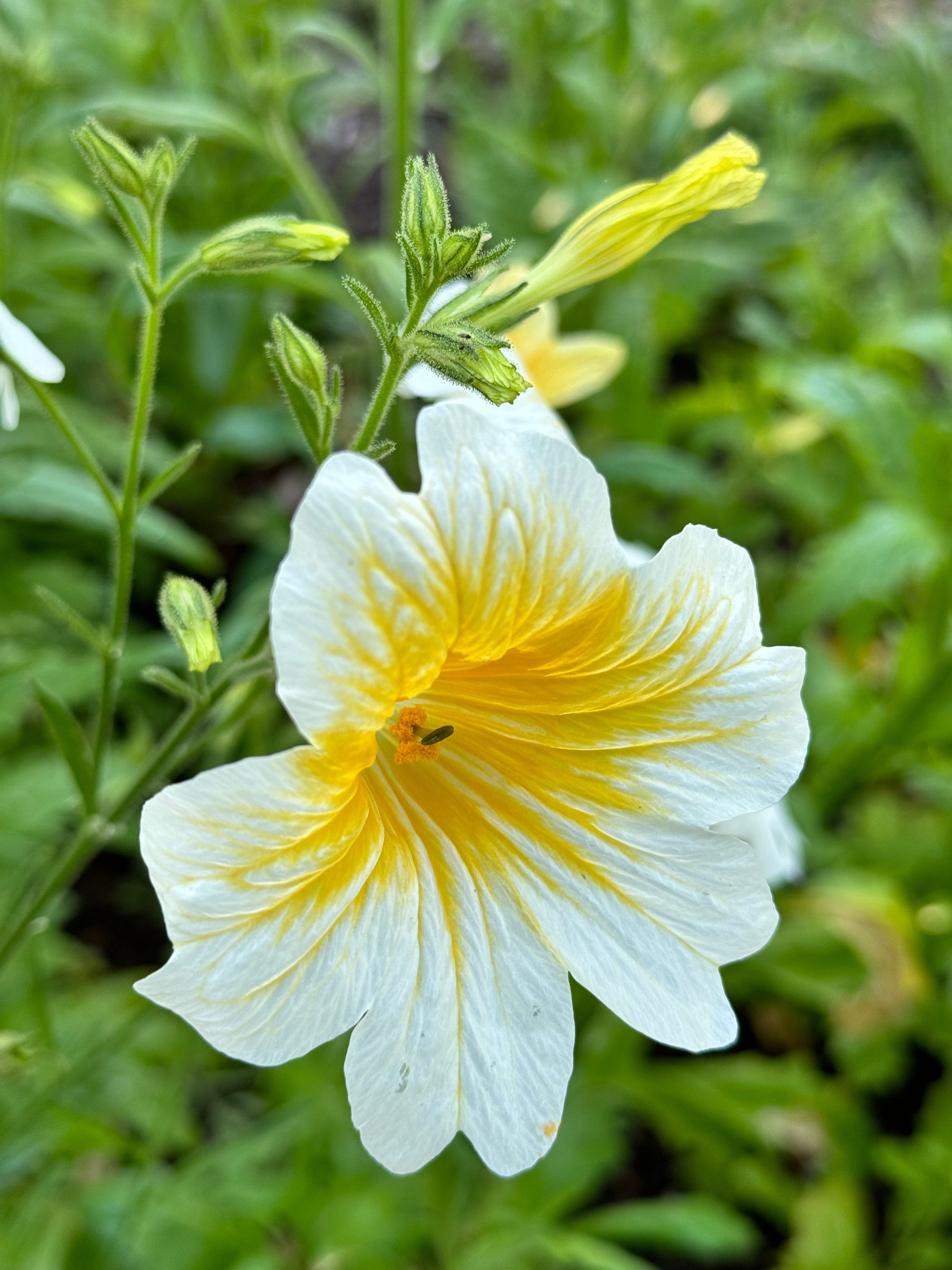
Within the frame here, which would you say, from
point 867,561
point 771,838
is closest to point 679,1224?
point 771,838

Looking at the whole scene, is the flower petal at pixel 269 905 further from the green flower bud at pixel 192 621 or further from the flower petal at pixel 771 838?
the flower petal at pixel 771 838

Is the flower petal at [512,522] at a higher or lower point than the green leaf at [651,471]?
higher

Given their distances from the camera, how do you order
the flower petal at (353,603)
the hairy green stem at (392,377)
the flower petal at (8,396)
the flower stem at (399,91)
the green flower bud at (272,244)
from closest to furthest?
1. the flower petal at (353,603)
2. the hairy green stem at (392,377)
3. the green flower bud at (272,244)
4. the flower petal at (8,396)
5. the flower stem at (399,91)

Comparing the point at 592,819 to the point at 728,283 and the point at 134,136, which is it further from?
the point at 728,283

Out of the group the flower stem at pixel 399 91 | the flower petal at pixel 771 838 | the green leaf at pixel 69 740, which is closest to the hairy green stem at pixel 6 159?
the flower stem at pixel 399 91

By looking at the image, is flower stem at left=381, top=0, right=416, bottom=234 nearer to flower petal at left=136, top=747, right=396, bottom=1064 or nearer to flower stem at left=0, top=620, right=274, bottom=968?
flower stem at left=0, top=620, right=274, bottom=968

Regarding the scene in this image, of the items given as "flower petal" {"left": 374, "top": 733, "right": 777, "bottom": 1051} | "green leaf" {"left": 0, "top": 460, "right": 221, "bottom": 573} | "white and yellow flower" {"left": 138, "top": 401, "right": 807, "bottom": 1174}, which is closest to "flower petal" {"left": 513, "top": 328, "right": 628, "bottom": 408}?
"green leaf" {"left": 0, "top": 460, "right": 221, "bottom": 573}

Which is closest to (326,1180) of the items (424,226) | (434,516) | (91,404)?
(434,516)
